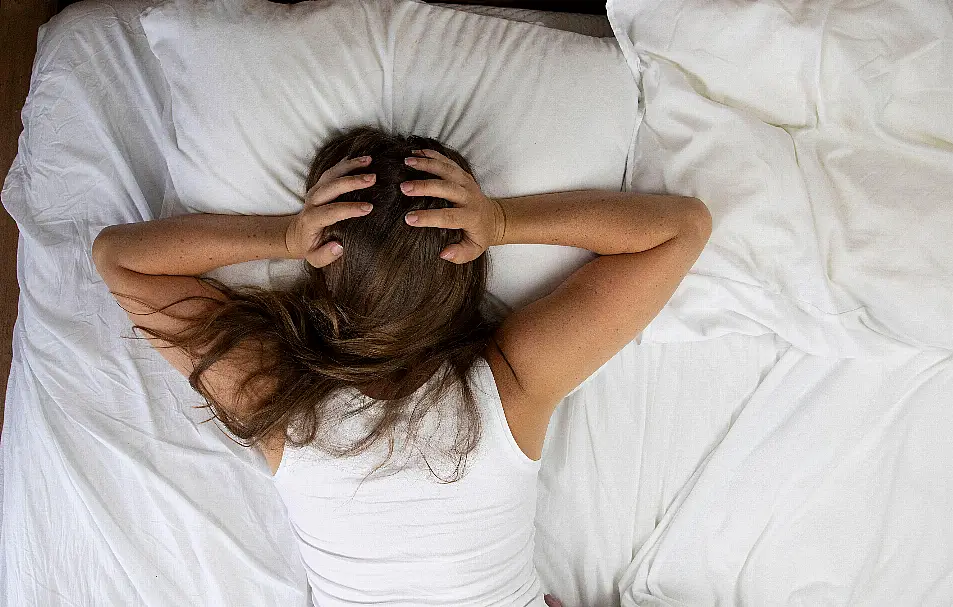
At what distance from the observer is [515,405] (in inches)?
40.3

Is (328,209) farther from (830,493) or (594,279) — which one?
(830,493)

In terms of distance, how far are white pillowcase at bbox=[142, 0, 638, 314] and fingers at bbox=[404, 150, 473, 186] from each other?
19cm

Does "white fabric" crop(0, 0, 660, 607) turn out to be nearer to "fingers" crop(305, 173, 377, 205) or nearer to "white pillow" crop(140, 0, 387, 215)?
"white pillow" crop(140, 0, 387, 215)

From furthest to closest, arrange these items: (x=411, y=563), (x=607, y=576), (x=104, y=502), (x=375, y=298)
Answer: (x=607, y=576) < (x=104, y=502) < (x=411, y=563) < (x=375, y=298)

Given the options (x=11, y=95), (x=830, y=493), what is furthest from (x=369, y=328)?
(x=11, y=95)

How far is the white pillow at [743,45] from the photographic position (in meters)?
1.09

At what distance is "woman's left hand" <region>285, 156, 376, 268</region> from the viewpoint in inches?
33.6

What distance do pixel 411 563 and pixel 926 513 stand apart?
0.89m

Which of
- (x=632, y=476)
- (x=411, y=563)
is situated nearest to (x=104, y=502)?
(x=411, y=563)

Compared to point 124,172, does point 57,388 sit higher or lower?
lower

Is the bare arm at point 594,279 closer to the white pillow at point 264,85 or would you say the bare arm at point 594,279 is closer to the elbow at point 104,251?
the white pillow at point 264,85

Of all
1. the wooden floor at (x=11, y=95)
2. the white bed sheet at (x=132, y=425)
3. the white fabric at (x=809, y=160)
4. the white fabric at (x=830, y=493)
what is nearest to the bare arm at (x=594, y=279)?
the white fabric at (x=809, y=160)

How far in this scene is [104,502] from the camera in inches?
47.3

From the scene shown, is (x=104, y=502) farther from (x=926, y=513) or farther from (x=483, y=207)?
(x=926, y=513)
